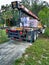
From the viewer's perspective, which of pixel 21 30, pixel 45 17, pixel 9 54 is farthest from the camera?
pixel 45 17

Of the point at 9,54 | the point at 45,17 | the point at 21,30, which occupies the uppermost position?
the point at 45,17

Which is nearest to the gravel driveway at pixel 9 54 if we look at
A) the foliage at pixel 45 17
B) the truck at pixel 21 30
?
the truck at pixel 21 30

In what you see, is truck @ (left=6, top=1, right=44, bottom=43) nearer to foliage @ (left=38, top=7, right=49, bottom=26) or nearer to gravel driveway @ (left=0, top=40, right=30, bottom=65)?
gravel driveway @ (left=0, top=40, right=30, bottom=65)

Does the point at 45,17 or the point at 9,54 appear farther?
the point at 45,17

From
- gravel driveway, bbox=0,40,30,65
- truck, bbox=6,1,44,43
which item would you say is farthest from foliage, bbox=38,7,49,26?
gravel driveway, bbox=0,40,30,65

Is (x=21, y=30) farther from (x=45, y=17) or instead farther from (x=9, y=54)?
(x=45, y=17)

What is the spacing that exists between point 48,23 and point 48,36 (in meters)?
3.14

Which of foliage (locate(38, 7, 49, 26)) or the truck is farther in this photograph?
foliage (locate(38, 7, 49, 26))

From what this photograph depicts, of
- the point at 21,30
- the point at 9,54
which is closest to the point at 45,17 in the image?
the point at 21,30

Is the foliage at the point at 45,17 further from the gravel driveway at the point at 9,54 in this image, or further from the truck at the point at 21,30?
the gravel driveway at the point at 9,54

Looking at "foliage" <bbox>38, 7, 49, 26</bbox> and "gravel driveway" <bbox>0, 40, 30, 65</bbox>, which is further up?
"foliage" <bbox>38, 7, 49, 26</bbox>

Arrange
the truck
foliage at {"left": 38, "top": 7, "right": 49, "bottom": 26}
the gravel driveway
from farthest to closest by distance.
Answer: foliage at {"left": 38, "top": 7, "right": 49, "bottom": 26}, the truck, the gravel driveway

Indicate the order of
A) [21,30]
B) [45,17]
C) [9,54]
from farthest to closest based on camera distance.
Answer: [45,17] < [21,30] < [9,54]

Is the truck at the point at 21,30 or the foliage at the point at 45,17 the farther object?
the foliage at the point at 45,17
